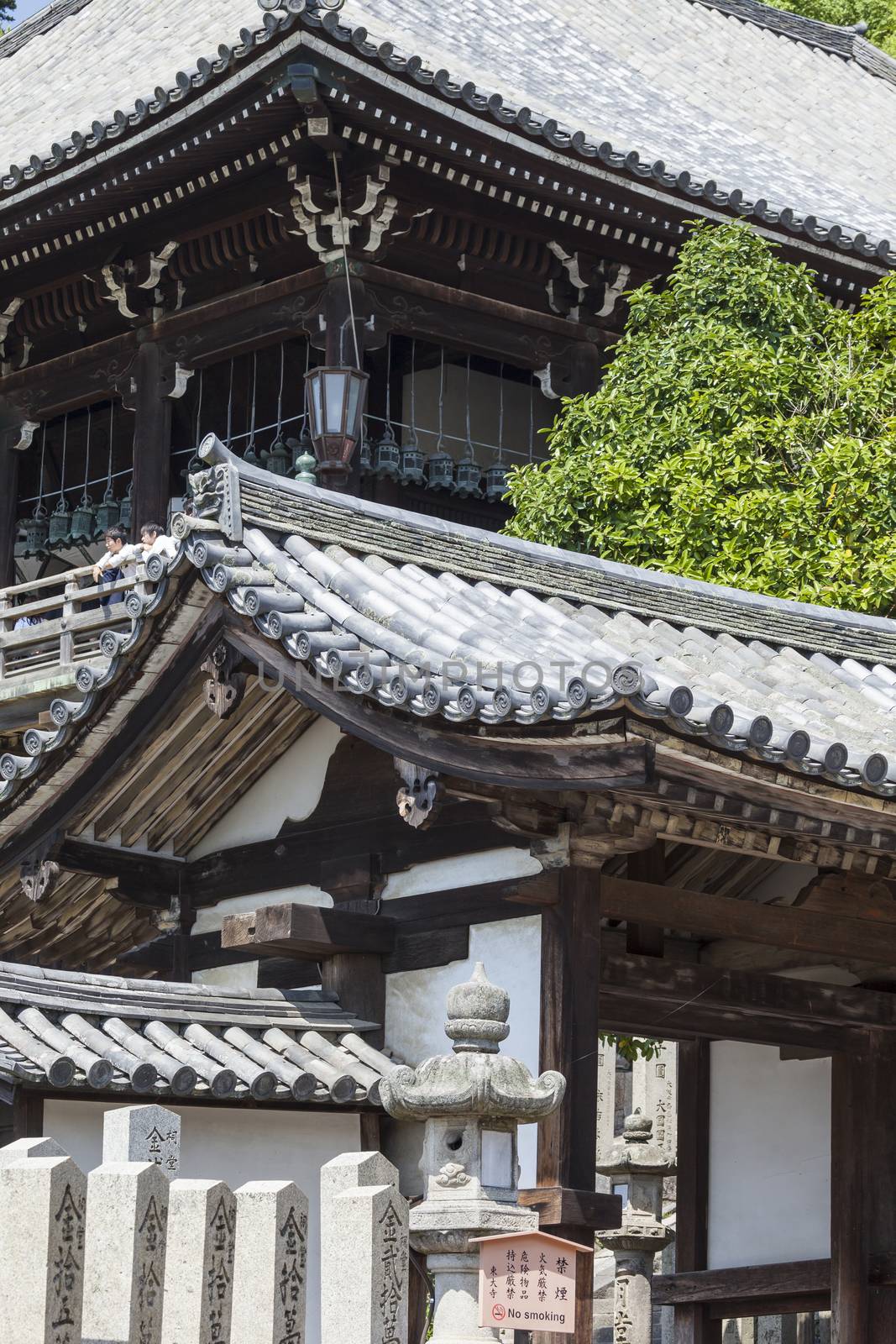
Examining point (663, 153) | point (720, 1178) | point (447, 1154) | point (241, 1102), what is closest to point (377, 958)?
point (241, 1102)

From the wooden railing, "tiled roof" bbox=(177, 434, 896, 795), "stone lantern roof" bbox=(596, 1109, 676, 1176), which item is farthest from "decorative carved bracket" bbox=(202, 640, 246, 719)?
"stone lantern roof" bbox=(596, 1109, 676, 1176)

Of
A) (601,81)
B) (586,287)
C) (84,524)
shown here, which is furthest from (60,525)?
(601,81)

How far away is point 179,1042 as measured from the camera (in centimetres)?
856

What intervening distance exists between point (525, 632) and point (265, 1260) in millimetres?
4841

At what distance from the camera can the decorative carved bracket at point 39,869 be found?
989 centimetres

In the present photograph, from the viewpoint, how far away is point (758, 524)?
44.5ft

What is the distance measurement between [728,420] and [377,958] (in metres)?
5.93

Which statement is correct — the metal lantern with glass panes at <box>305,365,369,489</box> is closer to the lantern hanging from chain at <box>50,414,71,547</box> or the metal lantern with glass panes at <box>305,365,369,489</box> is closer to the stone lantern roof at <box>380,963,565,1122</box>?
the lantern hanging from chain at <box>50,414,71,547</box>

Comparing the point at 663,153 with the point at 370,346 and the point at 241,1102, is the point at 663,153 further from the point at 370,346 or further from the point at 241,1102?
the point at 241,1102

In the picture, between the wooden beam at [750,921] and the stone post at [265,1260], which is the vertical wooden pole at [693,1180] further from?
the stone post at [265,1260]

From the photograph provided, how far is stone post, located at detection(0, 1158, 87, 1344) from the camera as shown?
462cm

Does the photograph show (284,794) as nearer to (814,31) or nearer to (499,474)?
(499,474)

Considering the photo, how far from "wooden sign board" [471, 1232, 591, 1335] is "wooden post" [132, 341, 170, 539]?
11.5 m

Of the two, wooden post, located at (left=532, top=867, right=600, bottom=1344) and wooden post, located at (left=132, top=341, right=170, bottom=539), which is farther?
Answer: wooden post, located at (left=132, top=341, right=170, bottom=539)
